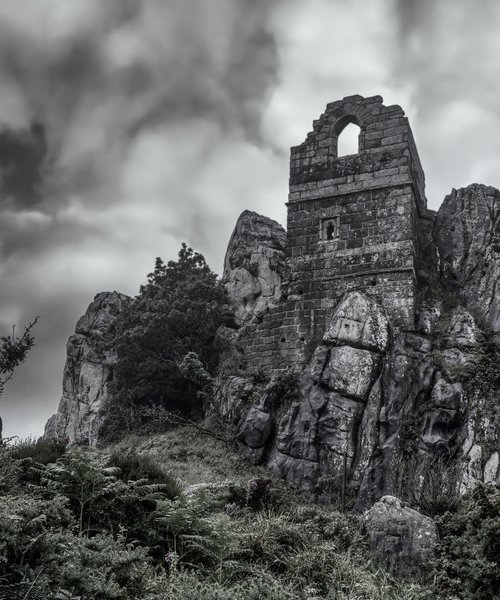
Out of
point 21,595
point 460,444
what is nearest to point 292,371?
point 460,444

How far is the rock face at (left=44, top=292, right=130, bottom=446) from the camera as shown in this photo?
3160 centimetres

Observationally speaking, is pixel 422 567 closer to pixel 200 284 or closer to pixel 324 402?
pixel 324 402

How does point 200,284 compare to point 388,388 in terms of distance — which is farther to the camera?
point 200,284

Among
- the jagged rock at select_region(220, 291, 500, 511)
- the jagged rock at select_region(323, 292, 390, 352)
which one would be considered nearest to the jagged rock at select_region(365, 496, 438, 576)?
the jagged rock at select_region(220, 291, 500, 511)

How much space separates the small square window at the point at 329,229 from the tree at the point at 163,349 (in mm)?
5824

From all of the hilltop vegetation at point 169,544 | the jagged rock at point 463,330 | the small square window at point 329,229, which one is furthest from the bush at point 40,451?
the small square window at point 329,229

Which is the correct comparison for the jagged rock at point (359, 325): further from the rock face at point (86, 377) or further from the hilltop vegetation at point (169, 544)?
the rock face at point (86, 377)

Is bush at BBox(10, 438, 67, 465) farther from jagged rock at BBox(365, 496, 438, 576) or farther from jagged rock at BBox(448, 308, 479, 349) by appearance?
jagged rock at BBox(448, 308, 479, 349)

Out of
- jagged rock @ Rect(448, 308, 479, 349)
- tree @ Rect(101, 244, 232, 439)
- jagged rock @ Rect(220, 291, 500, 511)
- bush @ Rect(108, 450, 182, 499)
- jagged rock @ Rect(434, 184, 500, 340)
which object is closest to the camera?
bush @ Rect(108, 450, 182, 499)

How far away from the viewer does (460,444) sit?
816 inches

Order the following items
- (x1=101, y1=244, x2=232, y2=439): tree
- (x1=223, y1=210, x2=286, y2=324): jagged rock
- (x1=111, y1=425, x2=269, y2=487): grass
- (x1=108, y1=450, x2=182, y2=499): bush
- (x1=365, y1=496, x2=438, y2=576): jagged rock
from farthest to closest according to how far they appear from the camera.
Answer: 1. (x1=223, y1=210, x2=286, y2=324): jagged rock
2. (x1=101, y1=244, x2=232, y2=439): tree
3. (x1=111, y1=425, x2=269, y2=487): grass
4. (x1=108, y1=450, x2=182, y2=499): bush
5. (x1=365, y1=496, x2=438, y2=576): jagged rock

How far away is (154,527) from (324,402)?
461 inches

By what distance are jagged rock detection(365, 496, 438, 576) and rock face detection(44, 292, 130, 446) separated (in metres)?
19.0

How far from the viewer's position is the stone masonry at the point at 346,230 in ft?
81.3
